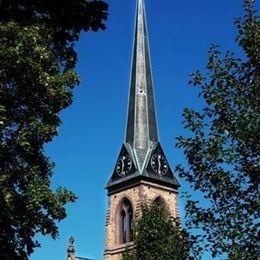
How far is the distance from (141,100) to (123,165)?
791 cm

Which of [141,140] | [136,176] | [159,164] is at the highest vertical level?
[141,140]

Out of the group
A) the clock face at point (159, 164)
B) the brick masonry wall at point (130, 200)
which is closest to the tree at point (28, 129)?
the brick masonry wall at point (130, 200)

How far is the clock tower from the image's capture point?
61500 millimetres

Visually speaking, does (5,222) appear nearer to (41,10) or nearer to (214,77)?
(214,77)

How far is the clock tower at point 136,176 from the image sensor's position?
61.5 meters

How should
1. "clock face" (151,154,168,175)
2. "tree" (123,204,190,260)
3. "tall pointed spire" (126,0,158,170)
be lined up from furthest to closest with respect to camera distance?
"tall pointed spire" (126,0,158,170) < "clock face" (151,154,168,175) < "tree" (123,204,190,260)

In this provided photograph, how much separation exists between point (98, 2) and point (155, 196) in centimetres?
5439

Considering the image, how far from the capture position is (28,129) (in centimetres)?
1919

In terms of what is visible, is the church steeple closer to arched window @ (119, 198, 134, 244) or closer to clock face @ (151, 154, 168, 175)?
clock face @ (151, 154, 168, 175)

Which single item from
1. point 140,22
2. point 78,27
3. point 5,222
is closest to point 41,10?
point 78,27

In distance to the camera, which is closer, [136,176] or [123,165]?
[136,176]

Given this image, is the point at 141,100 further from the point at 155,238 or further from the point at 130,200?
the point at 155,238

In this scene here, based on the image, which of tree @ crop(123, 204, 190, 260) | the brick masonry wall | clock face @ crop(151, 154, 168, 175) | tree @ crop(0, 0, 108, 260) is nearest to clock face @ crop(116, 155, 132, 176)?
the brick masonry wall

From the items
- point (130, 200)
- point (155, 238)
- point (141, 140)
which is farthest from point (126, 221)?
point (155, 238)
